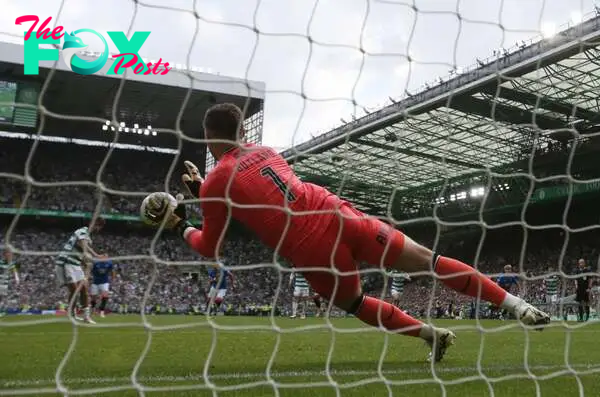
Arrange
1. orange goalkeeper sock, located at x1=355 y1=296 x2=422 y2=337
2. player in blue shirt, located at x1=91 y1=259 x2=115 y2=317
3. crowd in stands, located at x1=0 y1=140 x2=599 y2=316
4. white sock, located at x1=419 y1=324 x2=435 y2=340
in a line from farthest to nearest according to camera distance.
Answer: crowd in stands, located at x1=0 y1=140 x2=599 y2=316 < player in blue shirt, located at x1=91 y1=259 x2=115 y2=317 < white sock, located at x1=419 y1=324 x2=435 y2=340 < orange goalkeeper sock, located at x1=355 y1=296 x2=422 y2=337

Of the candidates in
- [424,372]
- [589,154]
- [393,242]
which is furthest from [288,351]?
[589,154]

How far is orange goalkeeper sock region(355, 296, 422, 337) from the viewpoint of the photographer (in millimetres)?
3762

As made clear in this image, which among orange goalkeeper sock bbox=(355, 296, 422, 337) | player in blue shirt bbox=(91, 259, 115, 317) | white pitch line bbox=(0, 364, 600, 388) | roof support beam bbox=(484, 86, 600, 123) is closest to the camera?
white pitch line bbox=(0, 364, 600, 388)

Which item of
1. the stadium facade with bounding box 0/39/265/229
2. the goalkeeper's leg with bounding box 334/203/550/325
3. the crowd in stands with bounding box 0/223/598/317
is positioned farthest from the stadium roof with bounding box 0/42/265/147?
the goalkeeper's leg with bounding box 334/203/550/325

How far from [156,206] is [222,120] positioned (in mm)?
623

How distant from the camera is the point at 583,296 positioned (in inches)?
478

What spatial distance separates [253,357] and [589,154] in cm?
1765

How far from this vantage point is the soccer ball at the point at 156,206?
323 cm

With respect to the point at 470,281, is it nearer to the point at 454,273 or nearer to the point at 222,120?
the point at 454,273

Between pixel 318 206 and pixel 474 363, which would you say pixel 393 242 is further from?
pixel 474 363

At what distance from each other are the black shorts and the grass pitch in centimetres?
583

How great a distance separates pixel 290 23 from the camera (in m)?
2.76

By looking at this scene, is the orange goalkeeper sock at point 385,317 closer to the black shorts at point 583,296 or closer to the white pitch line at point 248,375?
the white pitch line at point 248,375

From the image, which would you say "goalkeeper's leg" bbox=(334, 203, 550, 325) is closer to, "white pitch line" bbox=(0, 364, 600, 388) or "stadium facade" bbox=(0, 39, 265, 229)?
"white pitch line" bbox=(0, 364, 600, 388)
